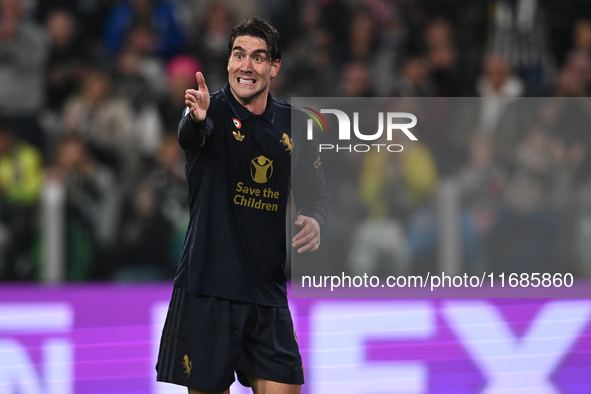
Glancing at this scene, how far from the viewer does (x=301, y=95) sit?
4695mm

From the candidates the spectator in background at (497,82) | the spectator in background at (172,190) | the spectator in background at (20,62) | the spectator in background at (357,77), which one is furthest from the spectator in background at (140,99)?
the spectator in background at (497,82)

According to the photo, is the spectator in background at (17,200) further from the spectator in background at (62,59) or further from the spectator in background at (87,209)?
the spectator in background at (62,59)

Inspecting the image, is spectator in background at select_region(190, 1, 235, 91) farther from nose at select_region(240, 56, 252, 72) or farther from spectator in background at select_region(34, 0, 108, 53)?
nose at select_region(240, 56, 252, 72)

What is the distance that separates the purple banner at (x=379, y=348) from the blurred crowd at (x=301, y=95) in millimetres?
368

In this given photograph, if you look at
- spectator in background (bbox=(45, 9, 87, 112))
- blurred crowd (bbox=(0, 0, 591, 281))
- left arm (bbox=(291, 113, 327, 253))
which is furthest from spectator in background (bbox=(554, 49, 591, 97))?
spectator in background (bbox=(45, 9, 87, 112))

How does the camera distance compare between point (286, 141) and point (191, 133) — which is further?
point (286, 141)

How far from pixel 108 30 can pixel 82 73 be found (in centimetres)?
39

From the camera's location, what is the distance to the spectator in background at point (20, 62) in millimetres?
5355

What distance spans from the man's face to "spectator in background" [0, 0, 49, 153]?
3.18m

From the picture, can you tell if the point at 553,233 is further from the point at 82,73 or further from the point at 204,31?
the point at 82,73

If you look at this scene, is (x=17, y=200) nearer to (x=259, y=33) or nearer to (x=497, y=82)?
(x=259, y=33)

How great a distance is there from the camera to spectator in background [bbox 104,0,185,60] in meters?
5.51

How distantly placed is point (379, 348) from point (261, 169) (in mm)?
1314

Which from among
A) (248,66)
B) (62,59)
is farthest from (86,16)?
(248,66)
